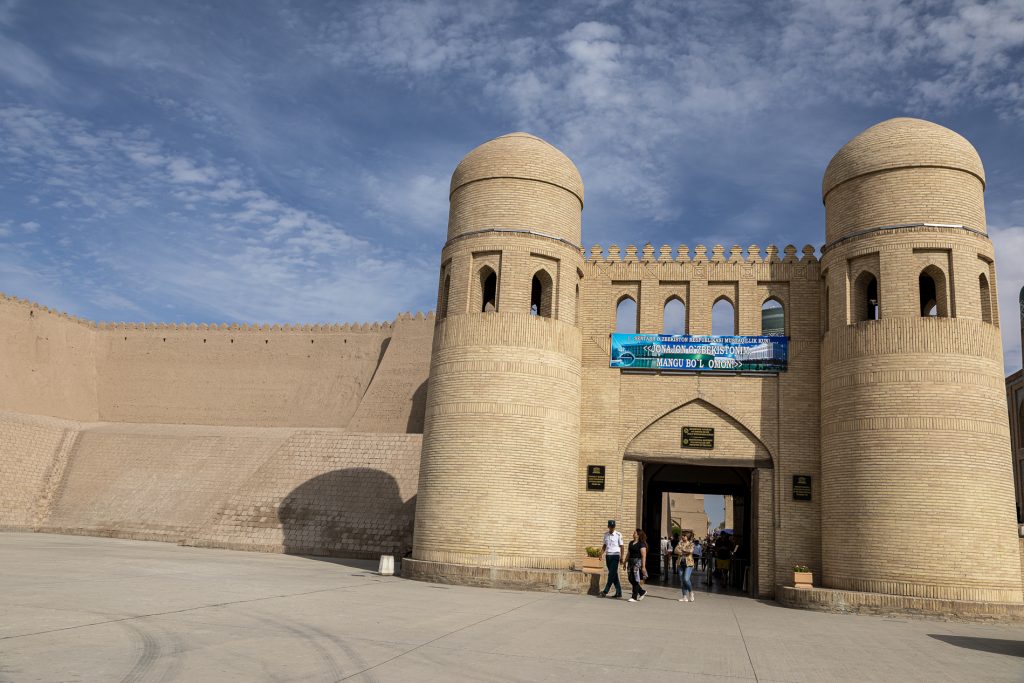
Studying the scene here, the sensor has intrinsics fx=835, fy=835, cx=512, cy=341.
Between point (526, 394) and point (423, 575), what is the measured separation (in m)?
3.84

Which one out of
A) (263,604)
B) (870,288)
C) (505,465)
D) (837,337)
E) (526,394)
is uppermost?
(870,288)

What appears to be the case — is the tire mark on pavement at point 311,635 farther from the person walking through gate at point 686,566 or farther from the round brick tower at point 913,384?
the round brick tower at point 913,384

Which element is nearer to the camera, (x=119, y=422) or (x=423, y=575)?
(x=423, y=575)

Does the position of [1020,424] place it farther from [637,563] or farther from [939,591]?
[637,563]

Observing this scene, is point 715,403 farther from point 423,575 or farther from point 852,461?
point 423,575

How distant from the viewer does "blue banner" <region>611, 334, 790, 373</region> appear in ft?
56.1

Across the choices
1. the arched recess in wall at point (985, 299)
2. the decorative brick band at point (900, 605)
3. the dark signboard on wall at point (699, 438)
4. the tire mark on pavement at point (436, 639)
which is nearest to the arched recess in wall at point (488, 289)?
the dark signboard on wall at point (699, 438)

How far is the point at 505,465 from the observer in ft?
50.9

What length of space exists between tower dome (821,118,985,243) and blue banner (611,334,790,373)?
2.70 m

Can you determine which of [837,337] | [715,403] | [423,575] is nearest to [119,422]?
[423,575]

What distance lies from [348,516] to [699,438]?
1044 centimetres

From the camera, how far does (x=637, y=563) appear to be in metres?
14.2

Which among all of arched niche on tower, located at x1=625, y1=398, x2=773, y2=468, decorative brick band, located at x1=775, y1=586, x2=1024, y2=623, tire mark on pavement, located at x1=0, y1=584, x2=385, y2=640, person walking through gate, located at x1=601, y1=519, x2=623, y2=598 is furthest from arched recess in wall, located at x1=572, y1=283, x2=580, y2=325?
tire mark on pavement, located at x1=0, y1=584, x2=385, y2=640

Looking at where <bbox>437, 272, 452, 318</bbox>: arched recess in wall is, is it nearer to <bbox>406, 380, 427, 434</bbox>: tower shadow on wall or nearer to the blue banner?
the blue banner
